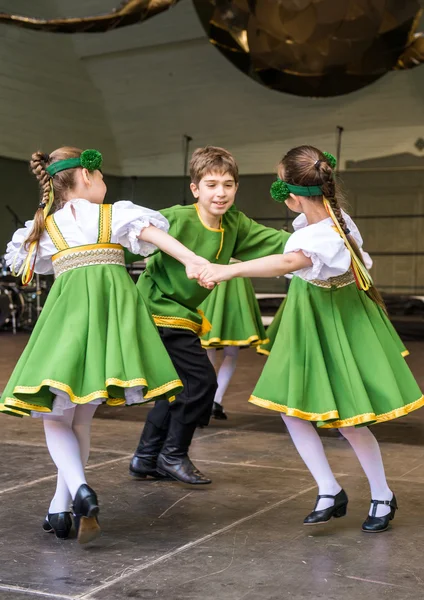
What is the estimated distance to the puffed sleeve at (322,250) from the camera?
2854mm

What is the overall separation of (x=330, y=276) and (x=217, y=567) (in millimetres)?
1006

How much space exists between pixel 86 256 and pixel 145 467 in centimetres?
122

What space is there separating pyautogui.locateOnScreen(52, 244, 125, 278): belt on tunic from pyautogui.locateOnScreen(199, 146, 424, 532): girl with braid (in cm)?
31

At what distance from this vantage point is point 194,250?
3.61 meters

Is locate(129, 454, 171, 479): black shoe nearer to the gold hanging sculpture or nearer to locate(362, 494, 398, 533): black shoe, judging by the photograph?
locate(362, 494, 398, 533): black shoe

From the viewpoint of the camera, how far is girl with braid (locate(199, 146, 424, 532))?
288 cm

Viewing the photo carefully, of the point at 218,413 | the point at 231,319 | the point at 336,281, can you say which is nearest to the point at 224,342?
the point at 231,319

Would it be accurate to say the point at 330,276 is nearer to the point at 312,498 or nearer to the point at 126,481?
the point at 312,498

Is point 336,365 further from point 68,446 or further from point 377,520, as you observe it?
point 68,446

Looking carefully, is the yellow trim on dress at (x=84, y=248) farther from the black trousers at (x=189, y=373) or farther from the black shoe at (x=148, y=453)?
the black shoe at (x=148, y=453)

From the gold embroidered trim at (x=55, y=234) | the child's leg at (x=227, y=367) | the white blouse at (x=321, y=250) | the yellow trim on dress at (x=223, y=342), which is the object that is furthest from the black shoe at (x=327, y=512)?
the child's leg at (x=227, y=367)

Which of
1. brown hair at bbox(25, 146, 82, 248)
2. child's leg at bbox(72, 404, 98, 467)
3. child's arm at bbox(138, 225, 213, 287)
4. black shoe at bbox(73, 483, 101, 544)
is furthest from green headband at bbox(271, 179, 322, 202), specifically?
black shoe at bbox(73, 483, 101, 544)

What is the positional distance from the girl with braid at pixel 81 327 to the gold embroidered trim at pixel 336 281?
0.43 meters

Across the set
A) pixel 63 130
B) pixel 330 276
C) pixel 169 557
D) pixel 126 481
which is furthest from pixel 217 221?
pixel 63 130
